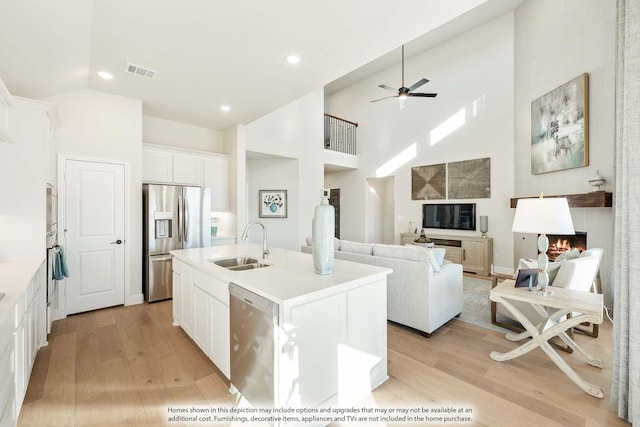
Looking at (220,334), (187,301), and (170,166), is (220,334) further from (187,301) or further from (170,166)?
(170,166)

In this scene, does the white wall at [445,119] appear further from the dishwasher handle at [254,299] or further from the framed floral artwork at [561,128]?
the dishwasher handle at [254,299]

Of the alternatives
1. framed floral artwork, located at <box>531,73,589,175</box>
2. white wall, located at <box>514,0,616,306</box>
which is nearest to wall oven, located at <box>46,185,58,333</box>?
white wall, located at <box>514,0,616,306</box>

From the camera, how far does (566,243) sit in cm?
436

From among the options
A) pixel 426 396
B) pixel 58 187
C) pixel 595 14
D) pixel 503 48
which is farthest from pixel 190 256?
pixel 503 48

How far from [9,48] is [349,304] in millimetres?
3389

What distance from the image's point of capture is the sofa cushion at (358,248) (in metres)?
3.39

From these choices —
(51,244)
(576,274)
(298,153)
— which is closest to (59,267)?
(51,244)

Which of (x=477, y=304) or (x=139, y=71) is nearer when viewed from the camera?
(x=139, y=71)

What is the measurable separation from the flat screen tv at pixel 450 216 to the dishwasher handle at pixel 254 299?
5.80m

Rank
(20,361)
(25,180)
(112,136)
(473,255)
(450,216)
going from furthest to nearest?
(450,216)
(473,255)
(112,136)
(25,180)
(20,361)

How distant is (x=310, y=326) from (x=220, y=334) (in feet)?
2.88

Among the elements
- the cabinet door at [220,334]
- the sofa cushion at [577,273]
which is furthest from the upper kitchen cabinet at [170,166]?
the sofa cushion at [577,273]

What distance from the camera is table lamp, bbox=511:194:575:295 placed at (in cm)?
216

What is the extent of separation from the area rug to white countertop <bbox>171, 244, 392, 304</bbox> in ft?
6.12
